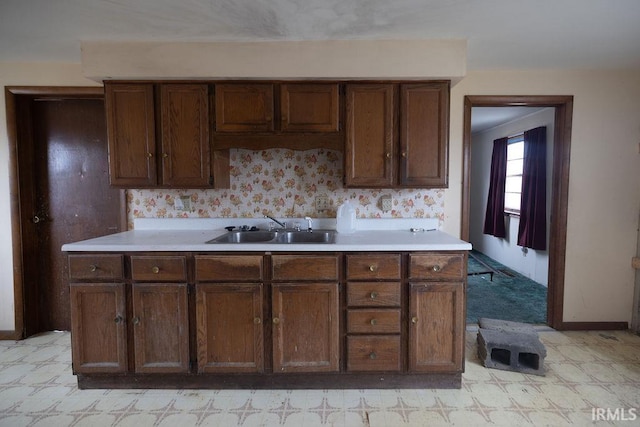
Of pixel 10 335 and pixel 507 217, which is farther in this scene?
pixel 507 217

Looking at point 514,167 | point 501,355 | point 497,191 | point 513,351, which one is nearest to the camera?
point 513,351

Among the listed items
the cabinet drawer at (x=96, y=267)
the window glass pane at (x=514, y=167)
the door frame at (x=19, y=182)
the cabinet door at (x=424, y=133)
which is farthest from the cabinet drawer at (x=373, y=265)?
the window glass pane at (x=514, y=167)

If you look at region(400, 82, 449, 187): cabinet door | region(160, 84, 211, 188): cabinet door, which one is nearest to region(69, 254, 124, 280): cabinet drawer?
region(160, 84, 211, 188): cabinet door

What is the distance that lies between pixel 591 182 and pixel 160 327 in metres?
3.45

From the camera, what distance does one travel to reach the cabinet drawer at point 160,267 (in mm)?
1928

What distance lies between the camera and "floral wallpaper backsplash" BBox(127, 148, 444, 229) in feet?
8.43

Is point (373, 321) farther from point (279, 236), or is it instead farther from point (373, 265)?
point (279, 236)

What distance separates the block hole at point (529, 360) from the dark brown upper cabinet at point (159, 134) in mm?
2485

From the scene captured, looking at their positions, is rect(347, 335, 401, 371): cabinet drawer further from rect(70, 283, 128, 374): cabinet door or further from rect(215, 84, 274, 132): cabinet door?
rect(215, 84, 274, 132): cabinet door

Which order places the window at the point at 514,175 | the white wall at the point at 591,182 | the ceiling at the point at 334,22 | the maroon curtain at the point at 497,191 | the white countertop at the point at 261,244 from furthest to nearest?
the maroon curtain at the point at 497,191
the window at the point at 514,175
the white wall at the point at 591,182
the white countertop at the point at 261,244
the ceiling at the point at 334,22

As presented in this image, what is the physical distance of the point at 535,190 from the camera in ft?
12.9

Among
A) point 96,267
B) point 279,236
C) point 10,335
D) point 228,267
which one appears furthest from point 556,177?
point 10,335

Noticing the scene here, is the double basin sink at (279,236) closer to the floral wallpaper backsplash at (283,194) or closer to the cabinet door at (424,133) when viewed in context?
Result: the floral wallpaper backsplash at (283,194)

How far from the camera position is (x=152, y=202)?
260 cm
